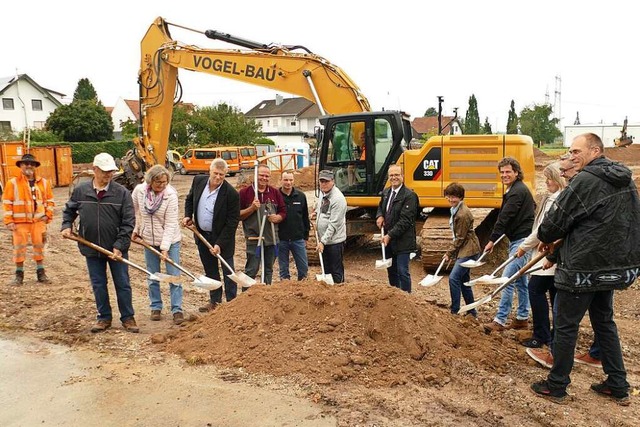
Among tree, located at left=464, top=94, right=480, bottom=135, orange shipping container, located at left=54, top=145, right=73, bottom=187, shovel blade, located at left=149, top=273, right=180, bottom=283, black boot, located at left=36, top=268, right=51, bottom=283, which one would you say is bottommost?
black boot, located at left=36, top=268, right=51, bottom=283

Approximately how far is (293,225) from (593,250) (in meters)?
3.90

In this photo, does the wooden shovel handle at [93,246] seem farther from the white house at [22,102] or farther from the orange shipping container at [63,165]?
the white house at [22,102]

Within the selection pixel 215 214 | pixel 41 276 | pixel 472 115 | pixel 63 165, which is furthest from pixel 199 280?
pixel 472 115

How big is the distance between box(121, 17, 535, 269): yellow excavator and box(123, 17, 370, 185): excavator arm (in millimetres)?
19

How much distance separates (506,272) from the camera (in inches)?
238

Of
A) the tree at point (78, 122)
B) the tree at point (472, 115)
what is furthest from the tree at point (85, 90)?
the tree at point (472, 115)

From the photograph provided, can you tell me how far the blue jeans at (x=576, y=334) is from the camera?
4.20 metres

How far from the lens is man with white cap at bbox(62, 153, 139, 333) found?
5.81 meters

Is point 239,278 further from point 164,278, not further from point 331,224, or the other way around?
point 331,224

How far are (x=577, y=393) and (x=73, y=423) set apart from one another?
3633 mm

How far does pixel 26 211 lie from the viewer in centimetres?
793

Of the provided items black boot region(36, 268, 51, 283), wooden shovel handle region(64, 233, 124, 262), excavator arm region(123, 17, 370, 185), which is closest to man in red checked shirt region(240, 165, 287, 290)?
wooden shovel handle region(64, 233, 124, 262)

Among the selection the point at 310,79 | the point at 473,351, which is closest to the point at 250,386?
the point at 473,351

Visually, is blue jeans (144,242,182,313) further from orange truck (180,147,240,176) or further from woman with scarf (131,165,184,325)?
orange truck (180,147,240,176)
